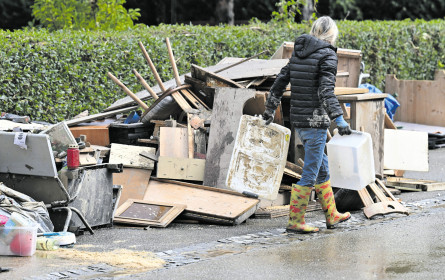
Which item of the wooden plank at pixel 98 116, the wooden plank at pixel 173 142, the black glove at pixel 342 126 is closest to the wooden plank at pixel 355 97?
the black glove at pixel 342 126

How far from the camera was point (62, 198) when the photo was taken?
7711 mm

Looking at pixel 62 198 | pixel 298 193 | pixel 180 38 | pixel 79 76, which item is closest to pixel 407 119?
pixel 180 38

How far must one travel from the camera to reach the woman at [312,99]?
304 inches

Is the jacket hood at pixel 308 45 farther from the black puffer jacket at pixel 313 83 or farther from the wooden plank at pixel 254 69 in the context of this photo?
the wooden plank at pixel 254 69

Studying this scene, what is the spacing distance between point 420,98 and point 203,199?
756 centimetres

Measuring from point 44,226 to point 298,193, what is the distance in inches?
91.8

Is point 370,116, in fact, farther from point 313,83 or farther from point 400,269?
point 400,269

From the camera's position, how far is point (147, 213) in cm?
838

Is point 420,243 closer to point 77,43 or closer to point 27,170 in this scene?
point 27,170

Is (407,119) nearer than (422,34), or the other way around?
(407,119)

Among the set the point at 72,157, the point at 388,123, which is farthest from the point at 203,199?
the point at 388,123

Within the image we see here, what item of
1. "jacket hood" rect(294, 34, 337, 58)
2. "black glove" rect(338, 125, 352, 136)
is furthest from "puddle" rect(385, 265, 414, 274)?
"jacket hood" rect(294, 34, 337, 58)

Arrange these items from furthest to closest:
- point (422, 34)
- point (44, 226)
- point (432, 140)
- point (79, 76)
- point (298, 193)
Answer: point (422, 34), point (432, 140), point (79, 76), point (298, 193), point (44, 226)

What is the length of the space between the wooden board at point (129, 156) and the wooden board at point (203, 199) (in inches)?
8.3
